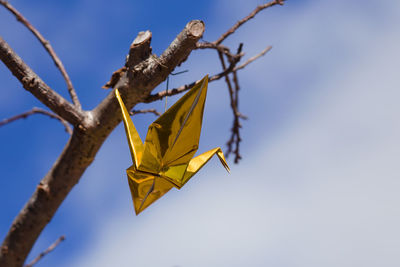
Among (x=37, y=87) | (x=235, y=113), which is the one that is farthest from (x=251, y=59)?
(x=37, y=87)


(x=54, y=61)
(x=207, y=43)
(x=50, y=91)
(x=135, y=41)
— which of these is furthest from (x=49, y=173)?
(x=207, y=43)

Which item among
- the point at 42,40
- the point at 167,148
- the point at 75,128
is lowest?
the point at 167,148

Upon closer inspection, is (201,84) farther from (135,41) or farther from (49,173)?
(49,173)

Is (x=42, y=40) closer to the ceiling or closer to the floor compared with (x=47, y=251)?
closer to the ceiling

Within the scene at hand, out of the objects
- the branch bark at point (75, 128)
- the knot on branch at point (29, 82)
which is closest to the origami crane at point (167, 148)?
the branch bark at point (75, 128)

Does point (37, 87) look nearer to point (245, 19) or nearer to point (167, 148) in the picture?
point (167, 148)

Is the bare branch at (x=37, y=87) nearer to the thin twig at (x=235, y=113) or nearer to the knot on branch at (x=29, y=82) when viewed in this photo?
the knot on branch at (x=29, y=82)

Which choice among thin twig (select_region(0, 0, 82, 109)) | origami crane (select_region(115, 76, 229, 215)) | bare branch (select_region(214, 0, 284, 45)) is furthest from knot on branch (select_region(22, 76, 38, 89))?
bare branch (select_region(214, 0, 284, 45))
